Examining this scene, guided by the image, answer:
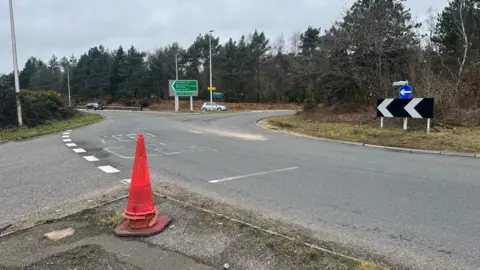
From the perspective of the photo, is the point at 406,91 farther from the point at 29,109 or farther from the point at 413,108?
the point at 29,109

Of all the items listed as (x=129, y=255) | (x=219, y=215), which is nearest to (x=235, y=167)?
(x=219, y=215)

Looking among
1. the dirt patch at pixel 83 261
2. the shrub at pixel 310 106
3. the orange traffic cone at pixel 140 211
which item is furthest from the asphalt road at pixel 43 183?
the shrub at pixel 310 106

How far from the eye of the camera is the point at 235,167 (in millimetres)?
8430

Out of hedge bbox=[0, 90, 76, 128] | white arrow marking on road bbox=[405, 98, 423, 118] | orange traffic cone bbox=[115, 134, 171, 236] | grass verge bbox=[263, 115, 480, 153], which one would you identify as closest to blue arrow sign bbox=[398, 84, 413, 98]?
white arrow marking on road bbox=[405, 98, 423, 118]

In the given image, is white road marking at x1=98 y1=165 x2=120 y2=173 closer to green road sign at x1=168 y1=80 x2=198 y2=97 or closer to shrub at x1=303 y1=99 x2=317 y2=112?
shrub at x1=303 y1=99 x2=317 y2=112

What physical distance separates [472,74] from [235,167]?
53.4ft

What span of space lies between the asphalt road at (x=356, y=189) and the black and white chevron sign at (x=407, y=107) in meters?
3.22

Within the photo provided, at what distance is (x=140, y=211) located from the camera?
4289 millimetres

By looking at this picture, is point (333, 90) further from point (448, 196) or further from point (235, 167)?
point (448, 196)

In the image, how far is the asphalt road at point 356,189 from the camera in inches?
158

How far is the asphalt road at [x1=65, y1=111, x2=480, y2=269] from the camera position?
4020 mm

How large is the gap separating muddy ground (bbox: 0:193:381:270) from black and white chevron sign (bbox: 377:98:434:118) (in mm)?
10981

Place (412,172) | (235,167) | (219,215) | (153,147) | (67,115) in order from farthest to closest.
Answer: (67,115), (153,147), (235,167), (412,172), (219,215)

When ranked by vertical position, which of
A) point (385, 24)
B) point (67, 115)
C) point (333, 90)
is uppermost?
point (385, 24)
